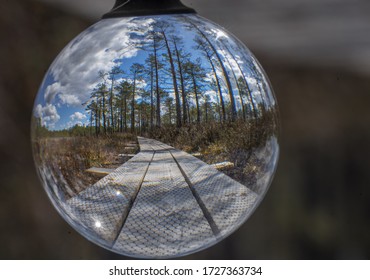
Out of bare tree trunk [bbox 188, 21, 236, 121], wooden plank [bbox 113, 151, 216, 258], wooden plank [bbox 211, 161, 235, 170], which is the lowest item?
wooden plank [bbox 113, 151, 216, 258]

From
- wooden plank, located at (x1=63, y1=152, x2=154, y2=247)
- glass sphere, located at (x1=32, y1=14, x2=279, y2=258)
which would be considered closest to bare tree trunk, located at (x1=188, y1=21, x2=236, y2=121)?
glass sphere, located at (x1=32, y1=14, x2=279, y2=258)

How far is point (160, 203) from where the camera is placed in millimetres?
704

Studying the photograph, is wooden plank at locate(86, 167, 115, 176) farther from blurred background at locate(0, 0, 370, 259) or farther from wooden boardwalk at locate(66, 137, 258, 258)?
blurred background at locate(0, 0, 370, 259)

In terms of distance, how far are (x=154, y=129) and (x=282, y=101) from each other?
1.31m

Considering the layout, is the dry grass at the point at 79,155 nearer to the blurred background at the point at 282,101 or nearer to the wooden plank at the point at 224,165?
the wooden plank at the point at 224,165

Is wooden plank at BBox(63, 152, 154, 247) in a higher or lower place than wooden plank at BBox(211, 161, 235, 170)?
lower

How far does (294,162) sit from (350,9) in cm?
51

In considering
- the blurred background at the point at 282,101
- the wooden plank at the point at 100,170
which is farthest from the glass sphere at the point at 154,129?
the blurred background at the point at 282,101

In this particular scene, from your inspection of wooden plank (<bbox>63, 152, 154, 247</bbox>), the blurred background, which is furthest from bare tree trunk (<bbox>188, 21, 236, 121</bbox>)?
the blurred background

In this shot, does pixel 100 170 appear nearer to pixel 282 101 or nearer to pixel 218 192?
pixel 218 192

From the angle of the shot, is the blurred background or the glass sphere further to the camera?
the blurred background

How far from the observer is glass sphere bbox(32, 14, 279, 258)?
26.3 inches

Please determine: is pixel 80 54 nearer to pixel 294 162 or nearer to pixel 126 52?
pixel 126 52

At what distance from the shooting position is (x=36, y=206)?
2.00m
